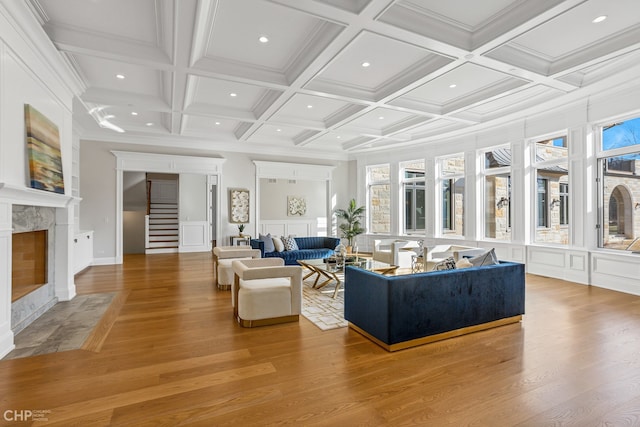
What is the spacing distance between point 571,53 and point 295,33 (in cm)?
373

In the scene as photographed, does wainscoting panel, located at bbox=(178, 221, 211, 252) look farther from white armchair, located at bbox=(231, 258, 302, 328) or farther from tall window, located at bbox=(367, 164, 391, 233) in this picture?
white armchair, located at bbox=(231, 258, 302, 328)

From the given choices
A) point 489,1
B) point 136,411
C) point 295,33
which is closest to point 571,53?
point 489,1

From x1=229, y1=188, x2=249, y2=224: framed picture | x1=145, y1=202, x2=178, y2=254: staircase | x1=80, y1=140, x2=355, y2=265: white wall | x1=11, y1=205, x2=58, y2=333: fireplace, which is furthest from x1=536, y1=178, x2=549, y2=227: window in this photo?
x1=145, y1=202, x2=178, y2=254: staircase

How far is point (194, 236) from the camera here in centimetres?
1012

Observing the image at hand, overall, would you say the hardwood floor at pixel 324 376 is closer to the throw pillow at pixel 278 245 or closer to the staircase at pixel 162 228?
the throw pillow at pixel 278 245

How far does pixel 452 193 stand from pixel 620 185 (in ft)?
11.7

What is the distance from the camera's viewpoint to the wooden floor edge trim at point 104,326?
3.16 metres

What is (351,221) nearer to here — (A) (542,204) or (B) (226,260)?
(A) (542,204)

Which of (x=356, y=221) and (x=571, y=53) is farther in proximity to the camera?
(x=356, y=221)

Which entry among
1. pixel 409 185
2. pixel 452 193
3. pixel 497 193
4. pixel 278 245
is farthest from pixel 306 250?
pixel 497 193

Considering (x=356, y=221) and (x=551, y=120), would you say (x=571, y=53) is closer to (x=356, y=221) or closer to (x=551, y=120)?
(x=551, y=120)

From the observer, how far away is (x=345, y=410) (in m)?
2.13

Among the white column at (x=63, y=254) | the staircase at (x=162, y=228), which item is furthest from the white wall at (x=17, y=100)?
the staircase at (x=162, y=228)
